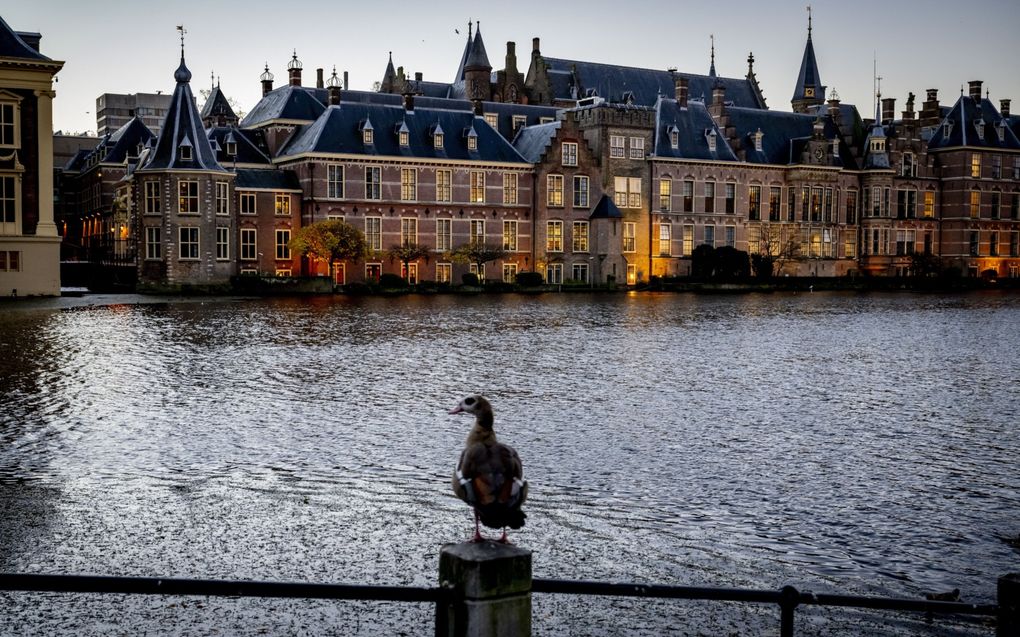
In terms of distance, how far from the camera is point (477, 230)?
7375 centimetres

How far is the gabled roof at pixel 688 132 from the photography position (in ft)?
265

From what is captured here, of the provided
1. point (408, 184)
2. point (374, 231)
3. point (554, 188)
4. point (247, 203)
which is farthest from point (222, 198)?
point (554, 188)

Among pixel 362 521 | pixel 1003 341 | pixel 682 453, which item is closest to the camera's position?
pixel 362 521

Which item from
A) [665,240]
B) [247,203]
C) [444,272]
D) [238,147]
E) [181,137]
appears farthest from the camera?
[665,240]

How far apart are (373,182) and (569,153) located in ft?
47.8

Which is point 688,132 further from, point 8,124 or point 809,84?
point 8,124

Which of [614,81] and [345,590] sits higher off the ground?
[614,81]

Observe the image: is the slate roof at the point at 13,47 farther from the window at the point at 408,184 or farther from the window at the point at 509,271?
the window at the point at 509,271

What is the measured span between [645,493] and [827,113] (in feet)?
281

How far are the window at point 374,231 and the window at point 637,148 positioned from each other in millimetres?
19961

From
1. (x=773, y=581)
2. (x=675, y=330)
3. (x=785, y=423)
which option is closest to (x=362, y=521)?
(x=773, y=581)

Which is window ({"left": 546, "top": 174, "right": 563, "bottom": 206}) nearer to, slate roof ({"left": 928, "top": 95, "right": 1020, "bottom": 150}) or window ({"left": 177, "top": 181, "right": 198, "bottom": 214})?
window ({"left": 177, "top": 181, "right": 198, "bottom": 214})

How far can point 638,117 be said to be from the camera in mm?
78500

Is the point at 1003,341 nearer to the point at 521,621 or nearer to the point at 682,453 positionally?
the point at 682,453
